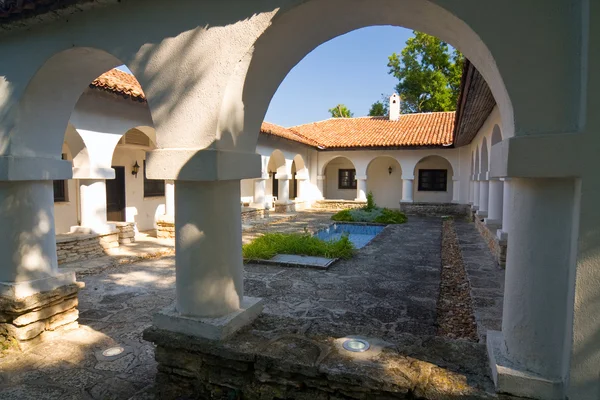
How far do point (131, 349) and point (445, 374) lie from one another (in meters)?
3.27

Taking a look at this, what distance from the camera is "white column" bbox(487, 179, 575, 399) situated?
6.71 feet

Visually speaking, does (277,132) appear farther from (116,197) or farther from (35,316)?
(35,316)

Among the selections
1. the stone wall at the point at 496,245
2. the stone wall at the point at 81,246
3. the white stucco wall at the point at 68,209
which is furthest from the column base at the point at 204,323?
the white stucco wall at the point at 68,209

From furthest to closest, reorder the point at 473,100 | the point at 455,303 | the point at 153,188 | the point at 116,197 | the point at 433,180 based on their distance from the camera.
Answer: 1. the point at 433,180
2. the point at 153,188
3. the point at 116,197
4. the point at 473,100
5. the point at 455,303

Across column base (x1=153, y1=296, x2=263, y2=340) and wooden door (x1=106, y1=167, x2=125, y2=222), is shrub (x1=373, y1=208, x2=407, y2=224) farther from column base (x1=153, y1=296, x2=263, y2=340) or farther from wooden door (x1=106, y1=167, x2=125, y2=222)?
column base (x1=153, y1=296, x2=263, y2=340)

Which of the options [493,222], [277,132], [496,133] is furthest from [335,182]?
[496,133]

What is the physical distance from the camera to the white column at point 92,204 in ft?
27.9

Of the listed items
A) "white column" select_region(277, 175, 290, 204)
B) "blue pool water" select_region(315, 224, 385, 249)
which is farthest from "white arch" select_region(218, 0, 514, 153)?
"white column" select_region(277, 175, 290, 204)

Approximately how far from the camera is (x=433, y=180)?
20953 mm

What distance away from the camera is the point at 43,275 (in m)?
4.10

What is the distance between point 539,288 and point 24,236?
4.63 metres

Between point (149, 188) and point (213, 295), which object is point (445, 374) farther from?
point (149, 188)

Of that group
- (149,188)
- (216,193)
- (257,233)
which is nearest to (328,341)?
(216,193)

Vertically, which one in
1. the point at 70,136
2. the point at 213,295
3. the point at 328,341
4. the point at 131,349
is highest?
the point at 70,136
